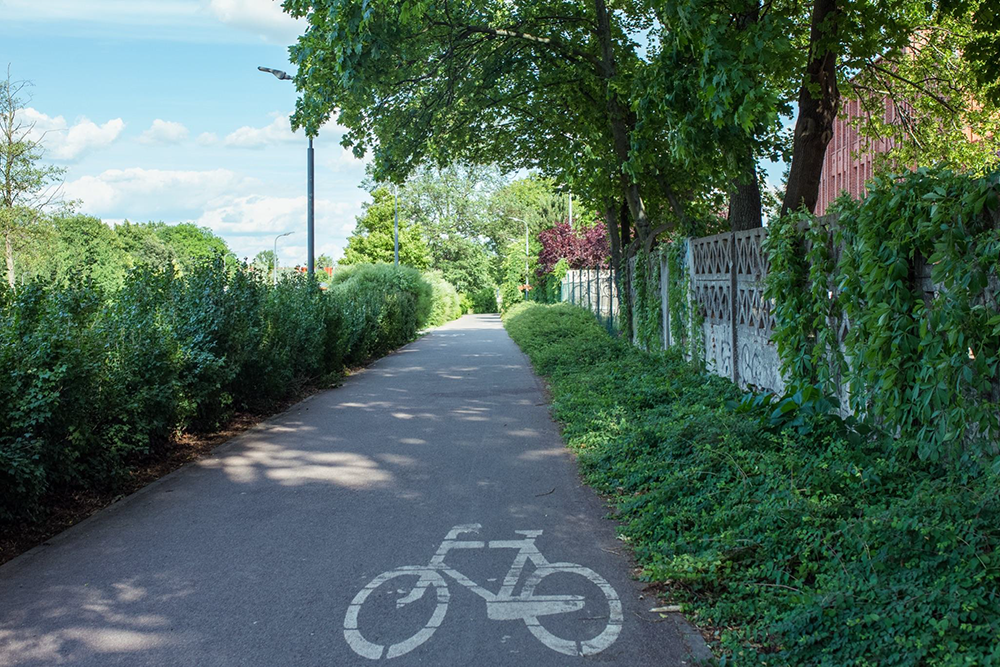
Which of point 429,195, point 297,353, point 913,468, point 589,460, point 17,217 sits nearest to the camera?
point 913,468

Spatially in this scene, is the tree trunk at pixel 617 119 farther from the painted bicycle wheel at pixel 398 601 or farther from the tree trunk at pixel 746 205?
the painted bicycle wheel at pixel 398 601

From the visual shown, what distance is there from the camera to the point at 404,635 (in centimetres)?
413

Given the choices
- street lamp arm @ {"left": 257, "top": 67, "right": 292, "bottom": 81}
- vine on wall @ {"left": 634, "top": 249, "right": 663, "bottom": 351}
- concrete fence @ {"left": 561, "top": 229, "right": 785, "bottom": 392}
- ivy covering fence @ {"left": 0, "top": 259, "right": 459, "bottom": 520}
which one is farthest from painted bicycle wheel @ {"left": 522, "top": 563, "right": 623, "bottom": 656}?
street lamp arm @ {"left": 257, "top": 67, "right": 292, "bottom": 81}

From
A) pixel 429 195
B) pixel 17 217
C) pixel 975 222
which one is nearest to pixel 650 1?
pixel 975 222

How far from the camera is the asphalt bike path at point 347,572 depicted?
4023 mm

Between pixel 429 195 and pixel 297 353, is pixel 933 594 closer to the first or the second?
pixel 297 353

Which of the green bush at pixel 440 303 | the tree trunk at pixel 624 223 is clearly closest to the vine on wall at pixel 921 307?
the tree trunk at pixel 624 223

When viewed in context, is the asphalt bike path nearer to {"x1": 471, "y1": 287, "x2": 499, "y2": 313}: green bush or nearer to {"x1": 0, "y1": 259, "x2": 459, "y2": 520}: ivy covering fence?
{"x1": 0, "y1": 259, "x2": 459, "y2": 520}: ivy covering fence

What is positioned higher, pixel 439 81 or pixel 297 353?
pixel 439 81

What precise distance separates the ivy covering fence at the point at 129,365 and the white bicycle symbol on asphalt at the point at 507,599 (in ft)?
9.12

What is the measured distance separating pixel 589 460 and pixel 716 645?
388cm

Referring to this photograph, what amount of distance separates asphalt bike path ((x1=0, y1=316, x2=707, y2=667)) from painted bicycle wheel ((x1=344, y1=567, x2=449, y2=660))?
1 cm

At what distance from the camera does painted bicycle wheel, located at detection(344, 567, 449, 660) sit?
3982 millimetres

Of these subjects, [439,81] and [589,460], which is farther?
[439,81]
